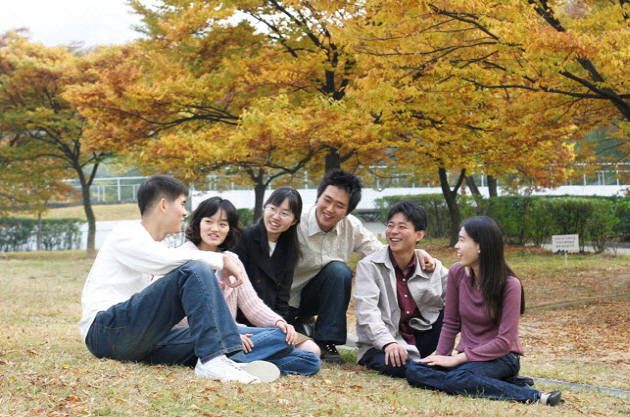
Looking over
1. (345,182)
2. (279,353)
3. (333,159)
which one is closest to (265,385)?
(279,353)

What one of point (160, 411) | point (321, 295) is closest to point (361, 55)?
point (321, 295)

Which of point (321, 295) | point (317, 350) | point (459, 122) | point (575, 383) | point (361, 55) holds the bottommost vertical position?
point (575, 383)

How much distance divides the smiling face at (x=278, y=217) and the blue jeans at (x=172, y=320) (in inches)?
35.7

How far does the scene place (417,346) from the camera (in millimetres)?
4215

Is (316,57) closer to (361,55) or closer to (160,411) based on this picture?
(361,55)

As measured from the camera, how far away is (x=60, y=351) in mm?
4055

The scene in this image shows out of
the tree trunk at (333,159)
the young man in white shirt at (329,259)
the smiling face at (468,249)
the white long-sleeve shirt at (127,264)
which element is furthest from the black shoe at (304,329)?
the tree trunk at (333,159)

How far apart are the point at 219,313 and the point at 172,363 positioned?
56 centimetres

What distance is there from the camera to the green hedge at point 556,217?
44.1ft

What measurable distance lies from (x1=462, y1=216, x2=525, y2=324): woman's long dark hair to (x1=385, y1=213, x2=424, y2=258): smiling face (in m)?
0.45

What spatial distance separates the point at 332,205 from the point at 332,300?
0.62 metres

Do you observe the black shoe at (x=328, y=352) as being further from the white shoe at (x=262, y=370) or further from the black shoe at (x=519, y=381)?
the black shoe at (x=519, y=381)

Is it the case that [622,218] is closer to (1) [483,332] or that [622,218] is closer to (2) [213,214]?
(1) [483,332]

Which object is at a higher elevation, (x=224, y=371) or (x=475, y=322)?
(x=475, y=322)
